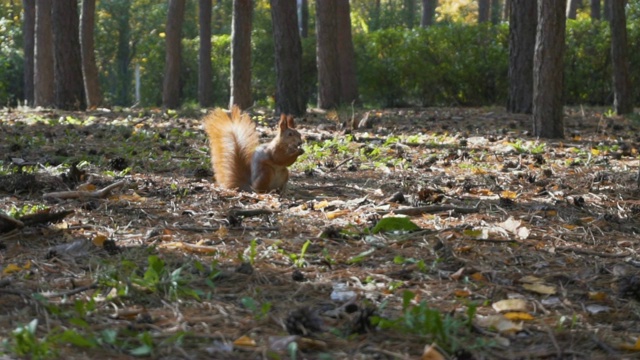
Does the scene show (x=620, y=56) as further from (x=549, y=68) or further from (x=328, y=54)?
(x=328, y=54)

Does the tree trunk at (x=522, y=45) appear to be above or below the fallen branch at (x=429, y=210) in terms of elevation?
above

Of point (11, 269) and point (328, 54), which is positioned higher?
point (328, 54)

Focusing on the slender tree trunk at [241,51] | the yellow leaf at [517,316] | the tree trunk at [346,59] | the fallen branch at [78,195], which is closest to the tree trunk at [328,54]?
the slender tree trunk at [241,51]

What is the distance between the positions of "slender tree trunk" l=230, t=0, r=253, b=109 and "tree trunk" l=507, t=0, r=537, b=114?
4.78 meters

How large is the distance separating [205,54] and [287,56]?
8413 mm

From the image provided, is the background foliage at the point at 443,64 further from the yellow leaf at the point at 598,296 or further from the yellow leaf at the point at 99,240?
the yellow leaf at the point at 598,296

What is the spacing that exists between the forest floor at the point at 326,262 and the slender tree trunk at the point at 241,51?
774 cm

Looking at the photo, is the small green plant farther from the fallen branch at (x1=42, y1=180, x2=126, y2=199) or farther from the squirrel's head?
the squirrel's head

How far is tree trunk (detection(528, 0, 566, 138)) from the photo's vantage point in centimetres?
1013

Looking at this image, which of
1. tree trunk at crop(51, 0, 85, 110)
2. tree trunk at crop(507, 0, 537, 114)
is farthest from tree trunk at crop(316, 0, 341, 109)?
tree trunk at crop(51, 0, 85, 110)

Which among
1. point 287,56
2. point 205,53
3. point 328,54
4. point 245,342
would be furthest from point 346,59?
point 245,342

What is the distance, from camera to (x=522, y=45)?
13.6 m

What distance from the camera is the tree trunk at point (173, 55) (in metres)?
21.5

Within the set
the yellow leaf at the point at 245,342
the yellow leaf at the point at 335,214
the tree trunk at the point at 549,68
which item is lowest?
the yellow leaf at the point at 245,342
